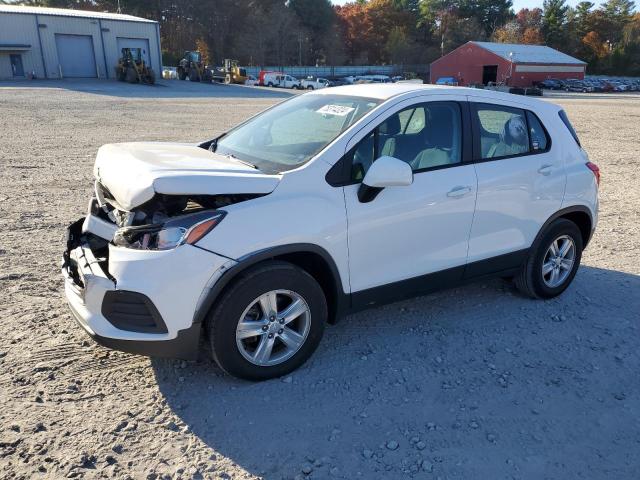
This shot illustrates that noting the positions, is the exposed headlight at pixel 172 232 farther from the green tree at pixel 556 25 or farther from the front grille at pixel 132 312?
the green tree at pixel 556 25

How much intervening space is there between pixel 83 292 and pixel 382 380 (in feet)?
6.45

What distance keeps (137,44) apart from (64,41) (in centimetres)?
625

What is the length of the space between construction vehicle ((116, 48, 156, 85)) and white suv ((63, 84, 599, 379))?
42984 mm

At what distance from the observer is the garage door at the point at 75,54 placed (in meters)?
46.3

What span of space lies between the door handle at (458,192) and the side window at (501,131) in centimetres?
38

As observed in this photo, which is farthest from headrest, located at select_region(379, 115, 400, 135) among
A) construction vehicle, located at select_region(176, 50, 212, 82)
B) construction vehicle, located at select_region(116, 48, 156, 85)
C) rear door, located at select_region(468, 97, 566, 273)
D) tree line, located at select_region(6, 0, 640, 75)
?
tree line, located at select_region(6, 0, 640, 75)

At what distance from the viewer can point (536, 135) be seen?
462 centimetres

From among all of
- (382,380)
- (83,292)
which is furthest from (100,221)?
(382,380)

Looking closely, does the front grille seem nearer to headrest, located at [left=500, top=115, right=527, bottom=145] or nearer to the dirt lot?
the dirt lot

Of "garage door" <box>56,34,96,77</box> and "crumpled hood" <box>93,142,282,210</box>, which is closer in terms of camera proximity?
"crumpled hood" <box>93,142,282,210</box>

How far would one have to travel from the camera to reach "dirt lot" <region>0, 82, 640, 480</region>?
283cm

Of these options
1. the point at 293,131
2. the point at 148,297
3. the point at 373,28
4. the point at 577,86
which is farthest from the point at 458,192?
the point at 373,28

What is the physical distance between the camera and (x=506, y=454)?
2.92 m

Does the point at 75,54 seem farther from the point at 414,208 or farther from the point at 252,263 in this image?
the point at 252,263
